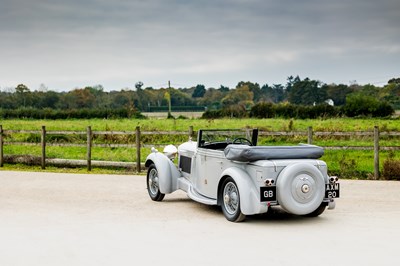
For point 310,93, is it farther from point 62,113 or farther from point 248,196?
point 248,196

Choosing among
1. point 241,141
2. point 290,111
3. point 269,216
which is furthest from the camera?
point 290,111

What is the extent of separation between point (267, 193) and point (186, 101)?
10693 cm

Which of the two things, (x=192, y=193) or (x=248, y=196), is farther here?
(x=192, y=193)

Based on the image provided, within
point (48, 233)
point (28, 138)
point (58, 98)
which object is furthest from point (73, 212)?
point (58, 98)

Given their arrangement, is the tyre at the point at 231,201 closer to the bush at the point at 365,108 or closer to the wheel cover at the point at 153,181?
the wheel cover at the point at 153,181

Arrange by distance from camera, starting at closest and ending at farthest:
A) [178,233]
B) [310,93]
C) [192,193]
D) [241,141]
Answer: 1. [178,233]
2. [192,193]
3. [241,141]
4. [310,93]

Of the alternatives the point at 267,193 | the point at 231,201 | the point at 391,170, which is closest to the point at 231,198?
the point at 231,201

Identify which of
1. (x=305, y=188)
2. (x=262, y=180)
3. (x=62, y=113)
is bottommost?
(x=305, y=188)

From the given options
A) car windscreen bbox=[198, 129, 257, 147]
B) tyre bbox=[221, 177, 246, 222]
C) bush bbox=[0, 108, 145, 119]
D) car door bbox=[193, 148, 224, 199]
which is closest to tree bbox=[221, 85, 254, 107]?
bush bbox=[0, 108, 145, 119]

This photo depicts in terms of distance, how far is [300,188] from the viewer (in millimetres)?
9062

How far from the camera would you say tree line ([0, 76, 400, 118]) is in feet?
178

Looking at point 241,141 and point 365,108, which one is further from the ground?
point 365,108

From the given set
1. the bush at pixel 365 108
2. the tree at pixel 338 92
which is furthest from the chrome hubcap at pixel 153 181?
the tree at pixel 338 92

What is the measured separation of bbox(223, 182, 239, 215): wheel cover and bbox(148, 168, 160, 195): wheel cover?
255 centimetres
